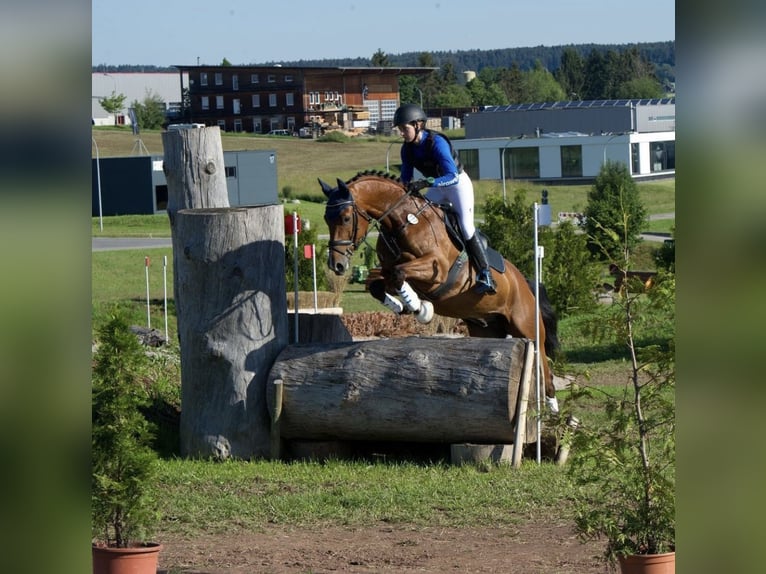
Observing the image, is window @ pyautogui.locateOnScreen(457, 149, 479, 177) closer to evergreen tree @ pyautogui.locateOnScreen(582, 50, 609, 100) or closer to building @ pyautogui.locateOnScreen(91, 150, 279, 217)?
building @ pyautogui.locateOnScreen(91, 150, 279, 217)

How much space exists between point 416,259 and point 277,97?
66.1 metres

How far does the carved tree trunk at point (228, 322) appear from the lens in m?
7.56

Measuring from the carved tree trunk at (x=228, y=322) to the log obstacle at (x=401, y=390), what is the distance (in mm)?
181

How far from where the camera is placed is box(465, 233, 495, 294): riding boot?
29.1 feet

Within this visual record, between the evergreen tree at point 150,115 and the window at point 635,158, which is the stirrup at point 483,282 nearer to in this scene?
the window at point 635,158

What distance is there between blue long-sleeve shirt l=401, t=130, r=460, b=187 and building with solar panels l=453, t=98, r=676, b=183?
1486 inches

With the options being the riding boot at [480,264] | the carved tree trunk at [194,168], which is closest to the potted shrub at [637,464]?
the riding boot at [480,264]

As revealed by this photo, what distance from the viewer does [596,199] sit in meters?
23.7

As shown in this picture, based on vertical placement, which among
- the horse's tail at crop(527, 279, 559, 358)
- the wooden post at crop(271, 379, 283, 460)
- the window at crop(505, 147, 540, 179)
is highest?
the window at crop(505, 147, 540, 179)

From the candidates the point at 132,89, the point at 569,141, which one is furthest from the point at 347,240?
the point at 132,89

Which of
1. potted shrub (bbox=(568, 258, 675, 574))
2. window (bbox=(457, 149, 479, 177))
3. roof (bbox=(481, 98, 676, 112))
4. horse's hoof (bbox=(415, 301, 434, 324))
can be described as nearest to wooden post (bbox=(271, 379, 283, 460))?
horse's hoof (bbox=(415, 301, 434, 324))
